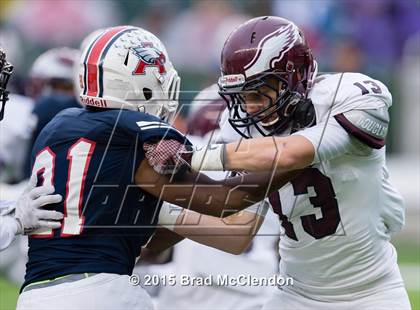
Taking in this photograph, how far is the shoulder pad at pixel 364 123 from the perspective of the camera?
3.89 metres

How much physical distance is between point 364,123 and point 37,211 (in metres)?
1.27

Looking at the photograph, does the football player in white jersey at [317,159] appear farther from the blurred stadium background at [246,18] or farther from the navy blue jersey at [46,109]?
the blurred stadium background at [246,18]

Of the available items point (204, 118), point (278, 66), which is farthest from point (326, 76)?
point (204, 118)

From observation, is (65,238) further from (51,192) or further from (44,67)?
(44,67)

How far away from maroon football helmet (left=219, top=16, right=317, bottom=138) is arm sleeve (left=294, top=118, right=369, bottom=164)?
0.55ft

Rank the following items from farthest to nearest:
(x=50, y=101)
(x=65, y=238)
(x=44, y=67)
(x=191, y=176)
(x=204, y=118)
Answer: (x=44, y=67), (x=50, y=101), (x=204, y=118), (x=191, y=176), (x=65, y=238)

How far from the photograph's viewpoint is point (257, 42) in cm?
406

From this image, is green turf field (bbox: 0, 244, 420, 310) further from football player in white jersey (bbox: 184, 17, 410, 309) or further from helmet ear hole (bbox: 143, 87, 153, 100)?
helmet ear hole (bbox: 143, 87, 153, 100)

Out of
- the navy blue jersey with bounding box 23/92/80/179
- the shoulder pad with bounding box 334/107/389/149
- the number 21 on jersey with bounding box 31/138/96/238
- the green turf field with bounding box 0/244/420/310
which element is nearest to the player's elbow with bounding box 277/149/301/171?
the shoulder pad with bounding box 334/107/389/149

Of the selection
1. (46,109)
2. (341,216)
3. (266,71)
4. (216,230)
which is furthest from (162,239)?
(46,109)

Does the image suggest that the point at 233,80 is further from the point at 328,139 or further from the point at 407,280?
the point at 407,280

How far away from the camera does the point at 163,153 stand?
12.4ft

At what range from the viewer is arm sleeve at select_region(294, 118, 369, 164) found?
3.87 m

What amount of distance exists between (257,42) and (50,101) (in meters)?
3.99
